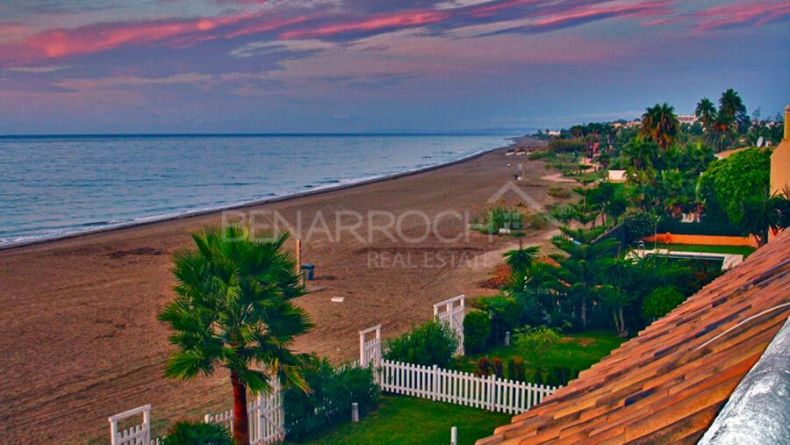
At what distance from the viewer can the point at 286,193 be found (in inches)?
2714

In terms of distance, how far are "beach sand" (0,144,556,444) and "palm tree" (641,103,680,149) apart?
918 inches

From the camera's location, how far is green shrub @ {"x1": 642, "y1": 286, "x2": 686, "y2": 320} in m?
17.0

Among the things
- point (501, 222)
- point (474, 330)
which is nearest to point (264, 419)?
point (474, 330)

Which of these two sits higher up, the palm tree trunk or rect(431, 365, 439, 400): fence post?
the palm tree trunk

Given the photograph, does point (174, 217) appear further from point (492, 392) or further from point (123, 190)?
point (492, 392)

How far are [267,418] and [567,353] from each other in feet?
26.4

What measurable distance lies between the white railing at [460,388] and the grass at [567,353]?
139 centimetres

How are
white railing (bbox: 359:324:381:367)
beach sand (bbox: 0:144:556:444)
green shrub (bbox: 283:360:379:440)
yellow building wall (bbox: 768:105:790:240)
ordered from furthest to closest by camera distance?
yellow building wall (bbox: 768:105:790:240)
beach sand (bbox: 0:144:556:444)
white railing (bbox: 359:324:381:367)
green shrub (bbox: 283:360:379:440)

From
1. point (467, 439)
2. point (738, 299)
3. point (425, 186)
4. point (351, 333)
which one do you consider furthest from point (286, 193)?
point (738, 299)

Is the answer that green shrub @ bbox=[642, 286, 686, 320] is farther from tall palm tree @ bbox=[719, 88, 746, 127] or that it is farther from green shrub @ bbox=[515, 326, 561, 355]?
tall palm tree @ bbox=[719, 88, 746, 127]

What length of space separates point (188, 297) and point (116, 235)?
1320 inches

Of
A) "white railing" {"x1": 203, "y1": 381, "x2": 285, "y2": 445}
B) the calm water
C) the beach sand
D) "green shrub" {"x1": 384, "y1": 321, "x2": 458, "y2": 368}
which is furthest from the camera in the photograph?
the calm water

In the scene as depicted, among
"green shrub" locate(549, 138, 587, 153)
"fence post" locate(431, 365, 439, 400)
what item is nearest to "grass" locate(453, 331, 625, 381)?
"fence post" locate(431, 365, 439, 400)

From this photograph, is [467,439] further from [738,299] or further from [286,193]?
[286,193]
